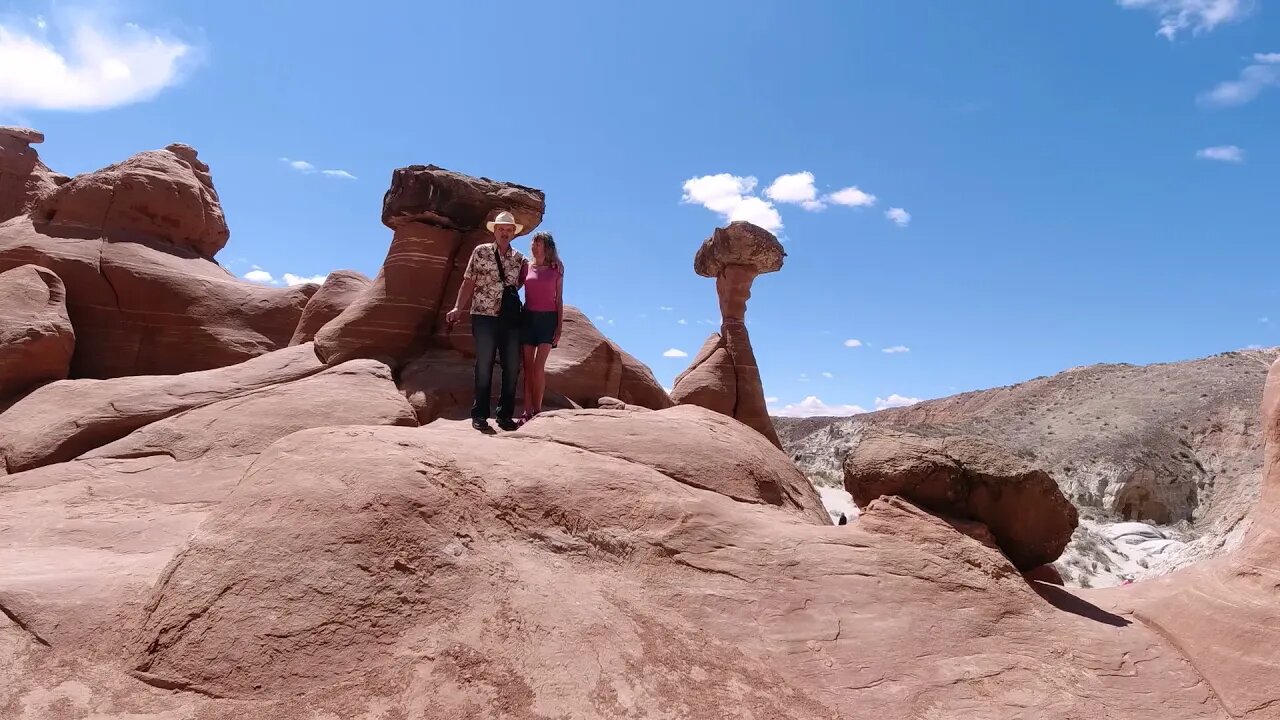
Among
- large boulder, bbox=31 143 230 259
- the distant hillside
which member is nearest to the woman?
large boulder, bbox=31 143 230 259

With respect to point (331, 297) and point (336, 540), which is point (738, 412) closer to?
point (331, 297)

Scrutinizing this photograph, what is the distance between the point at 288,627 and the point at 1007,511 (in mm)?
4790

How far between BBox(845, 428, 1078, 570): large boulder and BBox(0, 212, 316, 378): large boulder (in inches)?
403

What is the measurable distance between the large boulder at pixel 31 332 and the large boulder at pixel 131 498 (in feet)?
10.7

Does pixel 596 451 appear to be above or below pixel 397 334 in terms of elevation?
below

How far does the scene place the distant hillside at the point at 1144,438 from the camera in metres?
25.3

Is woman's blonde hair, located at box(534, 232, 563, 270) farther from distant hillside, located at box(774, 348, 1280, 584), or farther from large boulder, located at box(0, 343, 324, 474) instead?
distant hillside, located at box(774, 348, 1280, 584)

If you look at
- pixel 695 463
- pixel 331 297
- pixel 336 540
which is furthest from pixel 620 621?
pixel 331 297

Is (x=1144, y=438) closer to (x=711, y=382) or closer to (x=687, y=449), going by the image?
(x=711, y=382)

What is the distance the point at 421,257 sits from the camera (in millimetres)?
9930

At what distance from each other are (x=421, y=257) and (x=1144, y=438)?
29553 mm

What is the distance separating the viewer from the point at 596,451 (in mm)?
5598

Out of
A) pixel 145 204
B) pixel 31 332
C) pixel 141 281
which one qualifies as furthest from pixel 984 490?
pixel 145 204

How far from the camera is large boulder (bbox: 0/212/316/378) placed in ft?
36.2
